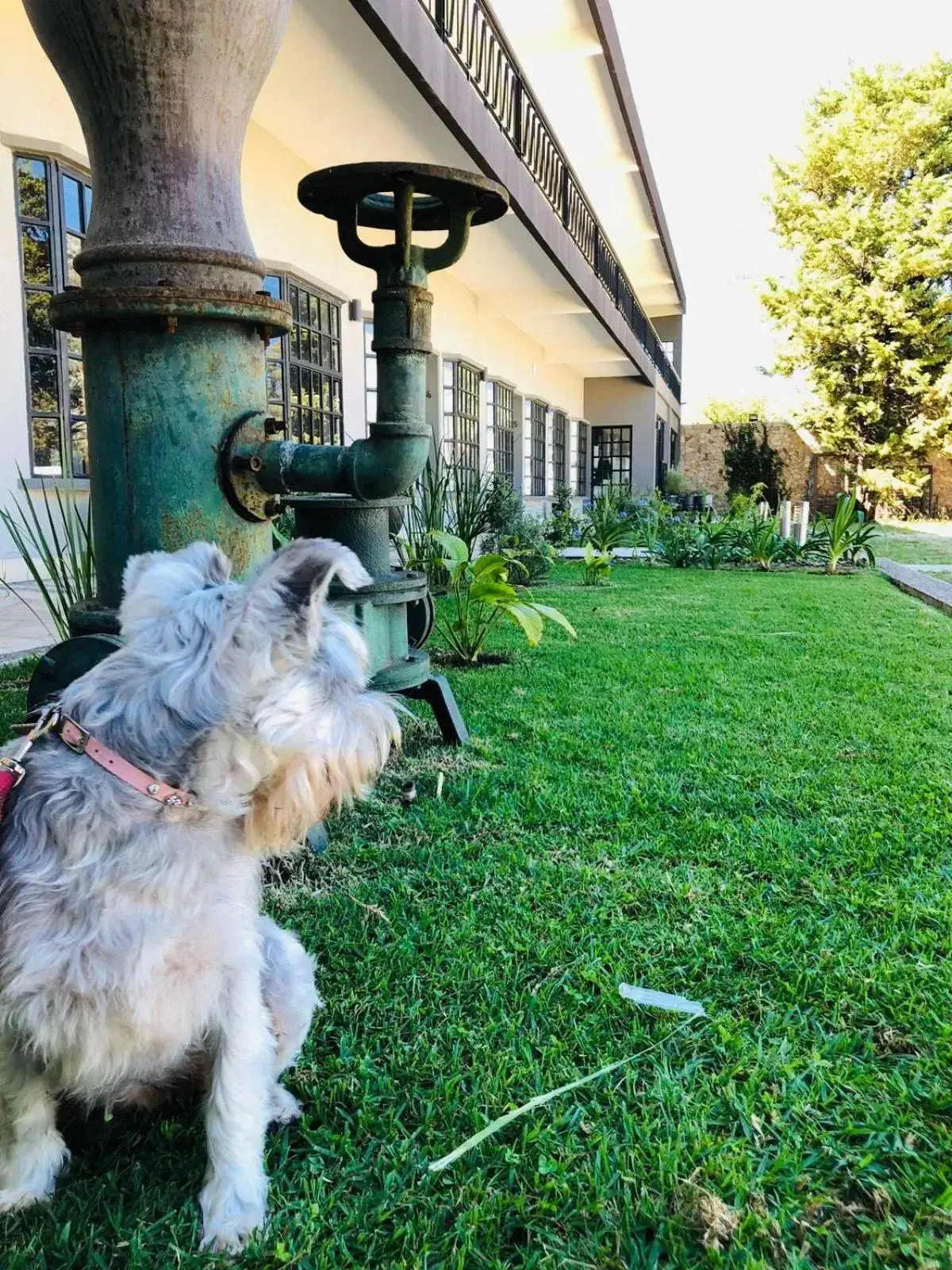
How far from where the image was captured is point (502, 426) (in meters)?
16.4

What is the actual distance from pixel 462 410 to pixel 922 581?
23.2 ft

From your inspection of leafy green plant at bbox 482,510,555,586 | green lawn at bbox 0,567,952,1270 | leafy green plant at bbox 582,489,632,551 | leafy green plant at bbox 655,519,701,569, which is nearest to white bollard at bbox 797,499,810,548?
leafy green plant at bbox 655,519,701,569

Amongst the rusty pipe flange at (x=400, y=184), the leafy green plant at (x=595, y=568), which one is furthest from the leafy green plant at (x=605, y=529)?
the rusty pipe flange at (x=400, y=184)

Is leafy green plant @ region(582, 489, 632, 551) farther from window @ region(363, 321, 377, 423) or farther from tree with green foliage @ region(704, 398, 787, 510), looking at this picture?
tree with green foliage @ region(704, 398, 787, 510)

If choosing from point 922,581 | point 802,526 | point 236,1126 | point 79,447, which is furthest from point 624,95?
point 236,1126

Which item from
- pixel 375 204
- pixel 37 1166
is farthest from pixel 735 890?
pixel 375 204

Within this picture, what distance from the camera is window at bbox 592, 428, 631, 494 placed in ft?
84.0

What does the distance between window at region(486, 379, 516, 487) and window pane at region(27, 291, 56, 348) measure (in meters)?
9.70

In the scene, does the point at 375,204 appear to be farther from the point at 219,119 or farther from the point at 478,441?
the point at 478,441

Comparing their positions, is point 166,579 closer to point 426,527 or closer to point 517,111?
point 426,527

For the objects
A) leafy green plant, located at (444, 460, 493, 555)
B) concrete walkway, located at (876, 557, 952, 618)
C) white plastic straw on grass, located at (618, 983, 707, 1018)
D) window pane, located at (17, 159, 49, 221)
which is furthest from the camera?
concrete walkway, located at (876, 557, 952, 618)

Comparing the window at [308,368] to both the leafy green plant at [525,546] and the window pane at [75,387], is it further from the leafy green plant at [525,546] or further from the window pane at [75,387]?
the window pane at [75,387]

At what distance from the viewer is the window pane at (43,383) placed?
19.4 ft

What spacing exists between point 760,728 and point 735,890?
70.5 inches
